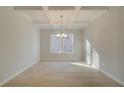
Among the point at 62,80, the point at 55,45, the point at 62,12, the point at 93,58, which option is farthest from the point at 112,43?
the point at 55,45

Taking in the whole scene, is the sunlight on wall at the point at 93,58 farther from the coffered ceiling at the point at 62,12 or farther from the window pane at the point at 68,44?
the window pane at the point at 68,44

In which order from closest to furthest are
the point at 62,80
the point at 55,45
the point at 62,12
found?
the point at 62,80
the point at 62,12
the point at 55,45

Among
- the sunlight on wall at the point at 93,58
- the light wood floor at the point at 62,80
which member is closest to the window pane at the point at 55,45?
the sunlight on wall at the point at 93,58

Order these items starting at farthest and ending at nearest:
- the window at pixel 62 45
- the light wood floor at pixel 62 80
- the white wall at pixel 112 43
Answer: the window at pixel 62 45, the white wall at pixel 112 43, the light wood floor at pixel 62 80

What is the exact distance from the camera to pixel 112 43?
21.5 feet

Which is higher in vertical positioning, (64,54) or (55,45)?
(55,45)

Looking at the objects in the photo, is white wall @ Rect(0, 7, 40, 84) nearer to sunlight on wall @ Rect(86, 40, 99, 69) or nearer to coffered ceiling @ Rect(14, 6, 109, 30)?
coffered ceiling @ Rect(14, 6, 109, 30)

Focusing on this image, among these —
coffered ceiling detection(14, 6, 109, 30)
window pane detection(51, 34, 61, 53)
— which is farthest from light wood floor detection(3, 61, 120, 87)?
window pane detection(51, 34, 61, 53)

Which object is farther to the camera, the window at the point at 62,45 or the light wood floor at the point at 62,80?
the window at the point at 62,45

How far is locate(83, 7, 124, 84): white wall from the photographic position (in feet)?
18.4

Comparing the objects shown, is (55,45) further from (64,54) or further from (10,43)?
(10,43)

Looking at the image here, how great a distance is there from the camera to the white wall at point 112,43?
5613 millimetres
